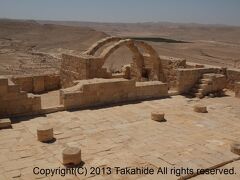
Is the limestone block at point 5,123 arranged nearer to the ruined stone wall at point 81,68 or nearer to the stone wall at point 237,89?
the ruined stone wall at point 81,68

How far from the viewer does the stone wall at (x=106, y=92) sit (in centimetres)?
1082

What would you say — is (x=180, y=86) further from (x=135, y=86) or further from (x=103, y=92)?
(x=103, y=92)

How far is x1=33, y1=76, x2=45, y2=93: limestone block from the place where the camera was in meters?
14.8

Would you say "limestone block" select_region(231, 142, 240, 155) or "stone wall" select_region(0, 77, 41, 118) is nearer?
"limestone block" select_region(231, 142, 240, 155)

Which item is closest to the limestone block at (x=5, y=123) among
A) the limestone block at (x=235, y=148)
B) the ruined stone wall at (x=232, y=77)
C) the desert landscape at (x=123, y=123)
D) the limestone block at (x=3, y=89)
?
the desert landscape at (x=123, y=123)

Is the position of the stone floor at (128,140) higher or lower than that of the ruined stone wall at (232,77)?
lower

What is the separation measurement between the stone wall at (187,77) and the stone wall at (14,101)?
6207 millimetres

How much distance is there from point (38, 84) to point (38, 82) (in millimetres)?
98

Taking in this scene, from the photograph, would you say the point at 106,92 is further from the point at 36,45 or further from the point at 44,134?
the point at 36,45

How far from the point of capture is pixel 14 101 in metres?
9.77

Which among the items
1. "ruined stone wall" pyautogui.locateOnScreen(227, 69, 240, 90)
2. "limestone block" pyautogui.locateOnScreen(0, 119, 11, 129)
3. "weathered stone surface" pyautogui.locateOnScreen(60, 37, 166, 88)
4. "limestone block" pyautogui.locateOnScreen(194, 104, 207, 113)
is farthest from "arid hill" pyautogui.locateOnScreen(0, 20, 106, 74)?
"limestone block" pyautogui.locateOnScreen(194, 104, 207, 113)

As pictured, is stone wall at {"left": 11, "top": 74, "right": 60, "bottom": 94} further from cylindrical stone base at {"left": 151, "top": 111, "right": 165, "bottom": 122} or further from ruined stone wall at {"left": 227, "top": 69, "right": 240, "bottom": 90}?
ruined stone wall at {"left": 227, "top": 69, "right": 240, "bottom": 90}

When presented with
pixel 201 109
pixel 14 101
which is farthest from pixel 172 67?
pixel 14 101

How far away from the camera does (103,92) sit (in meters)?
11.4
